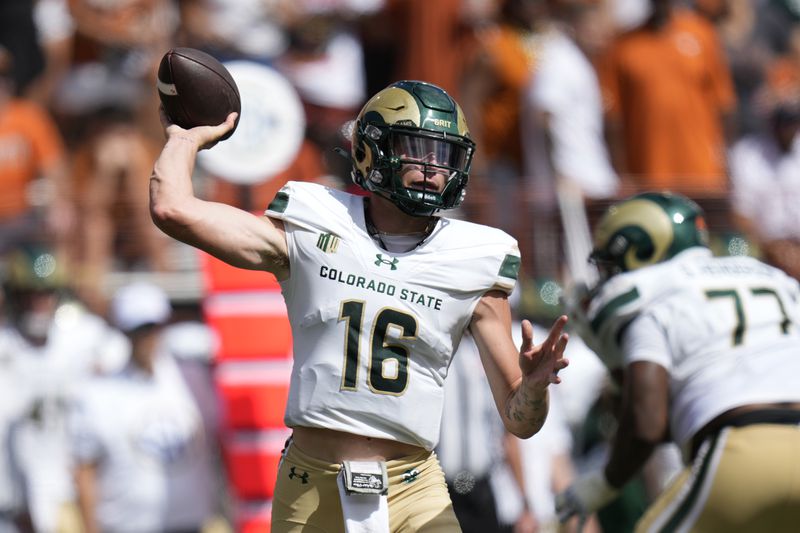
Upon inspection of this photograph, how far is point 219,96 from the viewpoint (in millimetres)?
4145

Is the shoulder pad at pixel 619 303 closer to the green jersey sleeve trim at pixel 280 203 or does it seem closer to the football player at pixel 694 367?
the football player at pixel 694 367

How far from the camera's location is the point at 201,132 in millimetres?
4066

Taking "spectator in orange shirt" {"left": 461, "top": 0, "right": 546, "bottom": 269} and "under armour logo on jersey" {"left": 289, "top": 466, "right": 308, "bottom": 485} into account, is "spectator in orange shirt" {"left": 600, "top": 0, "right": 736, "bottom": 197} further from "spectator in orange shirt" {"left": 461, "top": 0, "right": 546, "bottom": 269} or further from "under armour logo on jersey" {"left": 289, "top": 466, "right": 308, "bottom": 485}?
"under armour logo on jersey" {"left": 289, "top": 466, "right": 308, "bottom": 485}

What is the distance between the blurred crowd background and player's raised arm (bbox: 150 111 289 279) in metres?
4.02

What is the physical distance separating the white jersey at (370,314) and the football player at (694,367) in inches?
45.6

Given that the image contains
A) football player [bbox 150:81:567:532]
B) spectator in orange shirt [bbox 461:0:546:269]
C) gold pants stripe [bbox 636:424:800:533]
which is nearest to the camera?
football player [bbox 150:81:567:532]

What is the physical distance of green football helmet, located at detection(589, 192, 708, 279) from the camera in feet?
18.2

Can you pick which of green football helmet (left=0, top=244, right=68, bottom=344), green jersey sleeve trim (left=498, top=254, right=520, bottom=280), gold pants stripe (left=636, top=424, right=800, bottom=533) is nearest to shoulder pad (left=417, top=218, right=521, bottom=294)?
green jersey sleeve trim (left=498, top=254, right=520, bottom=280)

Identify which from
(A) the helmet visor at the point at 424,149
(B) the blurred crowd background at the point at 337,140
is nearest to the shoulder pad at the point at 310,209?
(A) the helmet visor at the point at 424,149

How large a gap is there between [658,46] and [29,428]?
4712 millimetres

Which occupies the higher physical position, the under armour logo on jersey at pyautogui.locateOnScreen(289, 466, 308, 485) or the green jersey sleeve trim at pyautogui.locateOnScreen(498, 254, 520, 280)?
the green jersey sleeve trim at pyautogui.locateOnScreen(498, 254, 520, 280)

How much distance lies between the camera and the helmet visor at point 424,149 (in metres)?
4.18

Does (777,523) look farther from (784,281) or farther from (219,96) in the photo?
(219,96)

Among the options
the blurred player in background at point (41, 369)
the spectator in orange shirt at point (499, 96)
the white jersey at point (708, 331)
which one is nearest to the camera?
the white jersey at point (708, 331)
